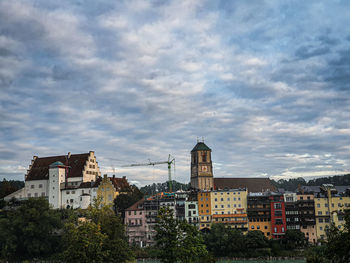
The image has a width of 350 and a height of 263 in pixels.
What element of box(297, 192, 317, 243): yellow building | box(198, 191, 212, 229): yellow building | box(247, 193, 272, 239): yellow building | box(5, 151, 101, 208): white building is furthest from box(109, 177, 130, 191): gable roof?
box(297, 192, 317, 243): yellow building

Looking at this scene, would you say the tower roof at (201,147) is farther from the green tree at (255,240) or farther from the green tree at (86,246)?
the green tree at (86,246)

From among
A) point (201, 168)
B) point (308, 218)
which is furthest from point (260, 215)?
point (201, 168)

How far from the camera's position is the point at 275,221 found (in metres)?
94.2

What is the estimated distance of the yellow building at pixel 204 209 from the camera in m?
99.9

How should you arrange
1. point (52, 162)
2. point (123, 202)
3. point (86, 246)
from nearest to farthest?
point (86, 246) → point (123, 202) → point (52, 162)

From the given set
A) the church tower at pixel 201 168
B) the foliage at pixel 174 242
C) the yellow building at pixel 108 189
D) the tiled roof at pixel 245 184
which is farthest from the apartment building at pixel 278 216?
the foliage at pixel 174 242

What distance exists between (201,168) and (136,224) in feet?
129

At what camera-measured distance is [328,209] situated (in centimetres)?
9494

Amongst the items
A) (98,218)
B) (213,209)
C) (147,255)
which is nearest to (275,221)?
(213,209)

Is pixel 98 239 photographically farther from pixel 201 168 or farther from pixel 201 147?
pixel 201 147

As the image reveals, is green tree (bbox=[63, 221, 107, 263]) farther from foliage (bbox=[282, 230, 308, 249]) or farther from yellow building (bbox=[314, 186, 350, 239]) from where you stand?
yellow building (bbox=[314, 186, 350, 239])

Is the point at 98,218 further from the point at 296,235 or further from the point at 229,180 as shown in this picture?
the point at 229,180

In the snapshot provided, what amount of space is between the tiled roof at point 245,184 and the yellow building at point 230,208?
26296 millimetres

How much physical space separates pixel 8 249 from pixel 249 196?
57.6 meters
